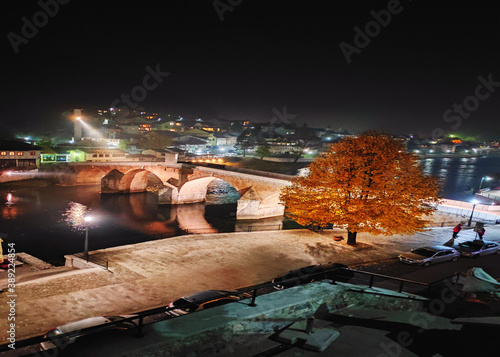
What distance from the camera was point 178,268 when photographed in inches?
650

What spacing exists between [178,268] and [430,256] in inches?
468

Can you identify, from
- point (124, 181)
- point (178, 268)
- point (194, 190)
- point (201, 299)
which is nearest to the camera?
point (201, 299)

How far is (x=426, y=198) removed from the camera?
19.1 metres

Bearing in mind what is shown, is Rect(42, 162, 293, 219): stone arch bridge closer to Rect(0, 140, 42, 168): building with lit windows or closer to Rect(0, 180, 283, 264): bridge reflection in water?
Rect(0, 180, 283, 264): bridge reflection in water

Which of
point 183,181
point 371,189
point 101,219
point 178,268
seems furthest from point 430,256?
point 183,181

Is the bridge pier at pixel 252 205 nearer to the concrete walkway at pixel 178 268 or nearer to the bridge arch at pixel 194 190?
the bridge arch at pixel 194 190

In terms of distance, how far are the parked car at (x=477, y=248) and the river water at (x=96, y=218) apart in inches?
515

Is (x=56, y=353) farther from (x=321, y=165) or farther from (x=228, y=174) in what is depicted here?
(x=228, y=174)

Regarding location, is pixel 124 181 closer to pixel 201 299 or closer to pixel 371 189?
pixel 371 189

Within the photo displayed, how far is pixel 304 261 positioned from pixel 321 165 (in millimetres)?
6146

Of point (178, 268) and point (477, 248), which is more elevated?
point (477, 248)

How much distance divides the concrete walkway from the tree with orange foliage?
198cm

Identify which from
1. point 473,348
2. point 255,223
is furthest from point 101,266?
point 255,223

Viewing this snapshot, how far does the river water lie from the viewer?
28.2m
